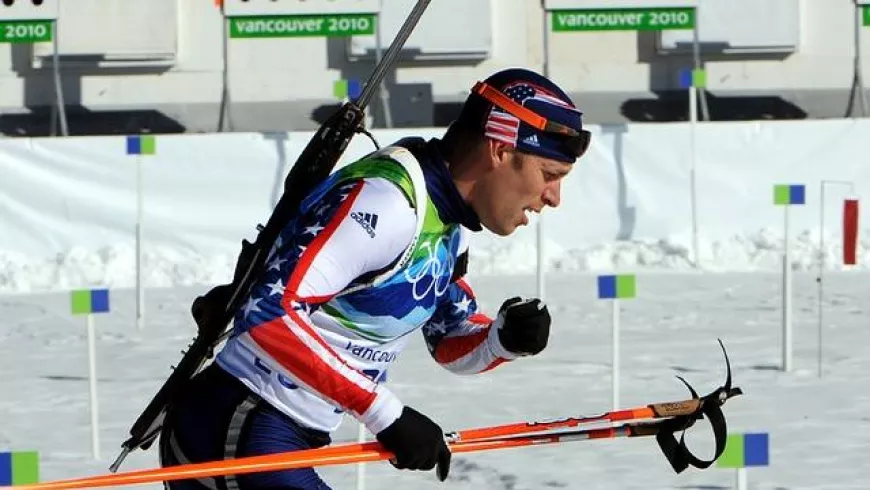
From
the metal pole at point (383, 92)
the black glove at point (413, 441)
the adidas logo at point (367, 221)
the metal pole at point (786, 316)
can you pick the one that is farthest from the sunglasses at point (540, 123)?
the metal pole at point (383, 92)

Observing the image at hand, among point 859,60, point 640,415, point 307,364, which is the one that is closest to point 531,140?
point 307,364

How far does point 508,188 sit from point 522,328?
48 cm

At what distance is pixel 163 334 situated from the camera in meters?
10.9

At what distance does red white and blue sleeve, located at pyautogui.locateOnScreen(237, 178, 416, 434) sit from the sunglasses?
274 mm

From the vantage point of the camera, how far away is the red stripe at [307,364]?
3338 millimetres

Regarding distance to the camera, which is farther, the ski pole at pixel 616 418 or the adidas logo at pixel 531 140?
the ski pole at pixel 616 418

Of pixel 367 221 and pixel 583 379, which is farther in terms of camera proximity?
pixel 583 379

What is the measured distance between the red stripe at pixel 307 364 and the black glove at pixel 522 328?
24.3 inches

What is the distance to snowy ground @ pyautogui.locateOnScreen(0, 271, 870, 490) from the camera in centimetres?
711

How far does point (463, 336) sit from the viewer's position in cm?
400

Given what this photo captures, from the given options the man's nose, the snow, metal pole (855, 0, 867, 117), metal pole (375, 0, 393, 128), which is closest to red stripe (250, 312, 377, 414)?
the man's nose

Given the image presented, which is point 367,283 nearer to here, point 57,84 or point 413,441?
point 413,441

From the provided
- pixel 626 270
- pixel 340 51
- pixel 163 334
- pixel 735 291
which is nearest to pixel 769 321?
pixel 735 291

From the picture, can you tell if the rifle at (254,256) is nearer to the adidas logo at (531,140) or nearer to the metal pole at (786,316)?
the adidas logo at (531,140)
